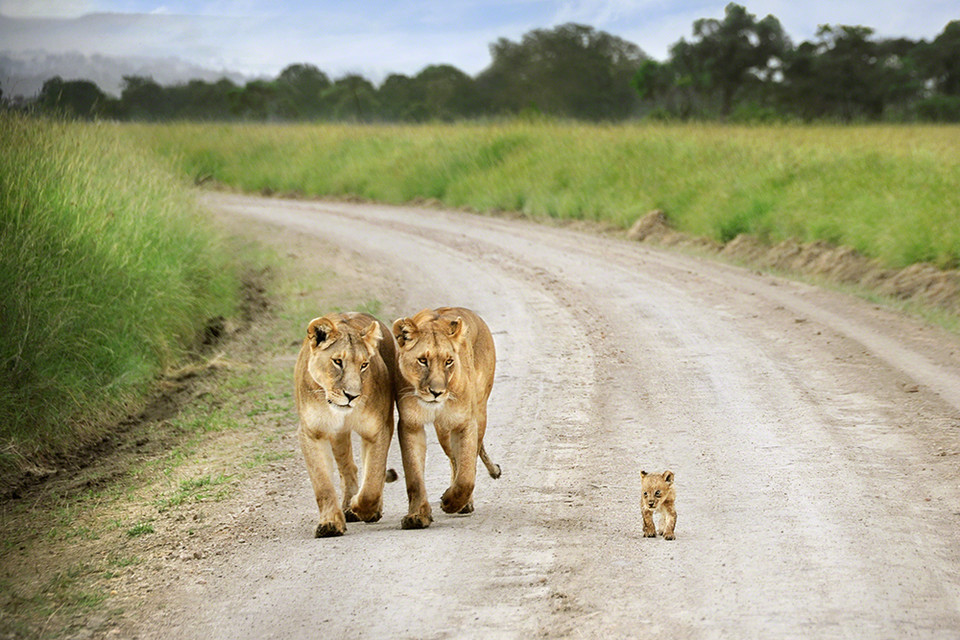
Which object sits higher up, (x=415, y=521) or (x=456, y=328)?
(x=456, y=328)

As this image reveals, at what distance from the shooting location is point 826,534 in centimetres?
573

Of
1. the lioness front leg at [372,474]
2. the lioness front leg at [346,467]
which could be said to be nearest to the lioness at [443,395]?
the lioness front leg at [372,474]

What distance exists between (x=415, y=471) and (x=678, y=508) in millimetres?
1543

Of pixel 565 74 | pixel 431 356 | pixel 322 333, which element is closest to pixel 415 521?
pixel 431 356

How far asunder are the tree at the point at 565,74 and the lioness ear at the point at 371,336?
2029 inches

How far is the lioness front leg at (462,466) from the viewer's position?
5613 mm

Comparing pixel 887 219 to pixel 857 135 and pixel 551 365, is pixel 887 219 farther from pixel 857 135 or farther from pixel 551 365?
pixel 857 135

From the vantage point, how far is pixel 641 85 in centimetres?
5359

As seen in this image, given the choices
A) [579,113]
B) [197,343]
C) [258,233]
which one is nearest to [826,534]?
[197,343]

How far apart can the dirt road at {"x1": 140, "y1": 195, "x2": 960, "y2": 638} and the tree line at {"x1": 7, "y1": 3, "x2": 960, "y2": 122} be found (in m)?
22.5

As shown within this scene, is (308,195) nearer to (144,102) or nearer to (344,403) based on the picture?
(144,102)

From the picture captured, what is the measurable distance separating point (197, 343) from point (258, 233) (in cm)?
767

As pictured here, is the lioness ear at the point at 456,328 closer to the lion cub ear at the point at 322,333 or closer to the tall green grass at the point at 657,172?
the lion cub ear at the point at 322,333

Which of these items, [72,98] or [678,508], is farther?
[72,98]
